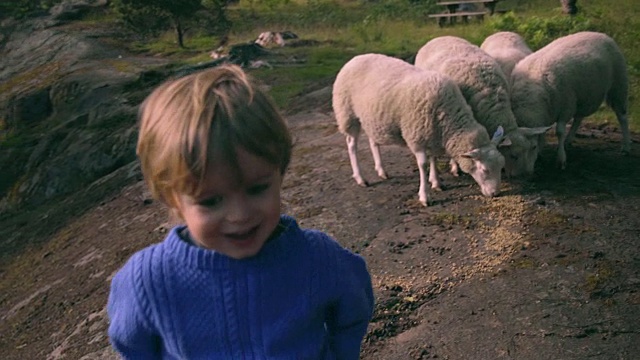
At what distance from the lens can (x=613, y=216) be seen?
19.5 feet

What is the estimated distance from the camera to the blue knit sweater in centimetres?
197

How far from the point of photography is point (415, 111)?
7031 mm

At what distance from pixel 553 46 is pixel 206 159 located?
7154mm

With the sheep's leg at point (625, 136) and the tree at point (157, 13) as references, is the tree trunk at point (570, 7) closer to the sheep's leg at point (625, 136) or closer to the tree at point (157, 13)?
the sheep's leg at point (625, 136)

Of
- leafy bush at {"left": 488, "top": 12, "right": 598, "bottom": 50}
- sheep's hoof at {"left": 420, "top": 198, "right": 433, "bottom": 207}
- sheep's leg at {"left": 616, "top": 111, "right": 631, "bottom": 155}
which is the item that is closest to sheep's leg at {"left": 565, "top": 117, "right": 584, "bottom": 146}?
sheep's leg at {"left": 616, "top": 111, "right": 631, "bottom": 155}

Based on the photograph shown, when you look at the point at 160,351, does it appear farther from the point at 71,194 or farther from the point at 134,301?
the point at 71,194

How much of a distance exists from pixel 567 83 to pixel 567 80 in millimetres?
33

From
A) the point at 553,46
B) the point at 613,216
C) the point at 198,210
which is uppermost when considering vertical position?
the point at 198,210

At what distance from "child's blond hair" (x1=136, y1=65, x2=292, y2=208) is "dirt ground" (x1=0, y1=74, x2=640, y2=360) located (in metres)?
2.83

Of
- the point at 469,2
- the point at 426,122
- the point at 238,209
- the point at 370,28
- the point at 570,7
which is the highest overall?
the point at 238,209

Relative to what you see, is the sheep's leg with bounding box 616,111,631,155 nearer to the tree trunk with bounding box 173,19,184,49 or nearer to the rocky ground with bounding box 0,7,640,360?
the rocky ground with bounding box 0,7,640,360

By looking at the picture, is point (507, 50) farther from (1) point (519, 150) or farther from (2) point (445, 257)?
(2) point (445, 257)

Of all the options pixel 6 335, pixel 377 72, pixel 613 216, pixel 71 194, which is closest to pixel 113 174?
pixel 71 194

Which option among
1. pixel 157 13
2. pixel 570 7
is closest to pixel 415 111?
pixel 570 7
